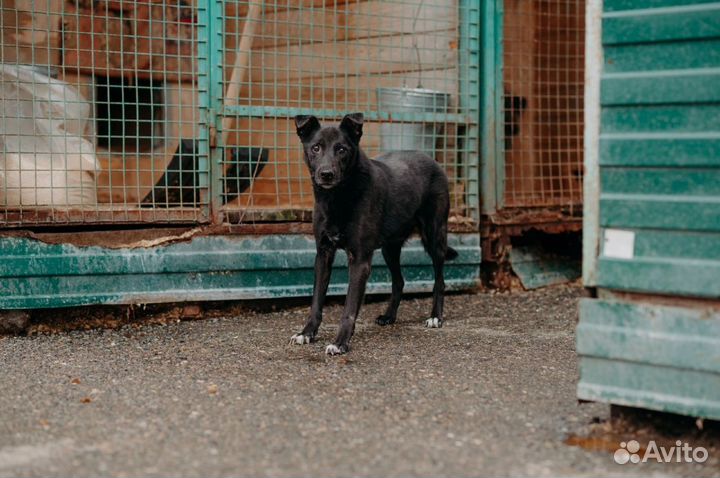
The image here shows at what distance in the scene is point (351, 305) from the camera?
5109 millimetres

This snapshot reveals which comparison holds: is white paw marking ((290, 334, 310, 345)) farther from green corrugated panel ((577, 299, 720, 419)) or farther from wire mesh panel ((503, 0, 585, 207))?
wire mesh panel ((503, 0, 585, 207))

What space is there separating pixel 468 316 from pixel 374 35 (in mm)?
2401

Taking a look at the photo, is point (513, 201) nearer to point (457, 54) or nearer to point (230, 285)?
point (457, 54)

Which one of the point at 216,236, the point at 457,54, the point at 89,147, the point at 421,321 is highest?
the point at 457,54

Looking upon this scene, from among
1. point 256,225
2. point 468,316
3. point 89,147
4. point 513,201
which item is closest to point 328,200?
point 256,225

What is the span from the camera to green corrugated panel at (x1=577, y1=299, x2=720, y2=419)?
10.3 ft

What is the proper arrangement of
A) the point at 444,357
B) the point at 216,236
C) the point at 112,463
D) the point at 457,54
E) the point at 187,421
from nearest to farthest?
the point at 112,463
the point at 187,421
the point at 444,357
the point at 216,236
the point at 457,54

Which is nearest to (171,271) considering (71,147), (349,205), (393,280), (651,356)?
(71,147)

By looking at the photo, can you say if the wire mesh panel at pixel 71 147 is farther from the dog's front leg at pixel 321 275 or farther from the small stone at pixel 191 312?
the dog's front leg at pixel 321 275

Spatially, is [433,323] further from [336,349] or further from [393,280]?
[336,349]

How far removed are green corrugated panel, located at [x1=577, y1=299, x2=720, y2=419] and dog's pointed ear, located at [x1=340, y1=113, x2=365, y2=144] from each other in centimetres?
223

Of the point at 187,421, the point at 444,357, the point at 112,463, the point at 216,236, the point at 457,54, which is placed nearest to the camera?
the point at 112,463

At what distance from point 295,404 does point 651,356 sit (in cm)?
144

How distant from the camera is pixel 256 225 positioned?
6090mm
